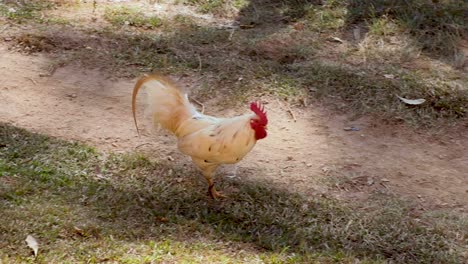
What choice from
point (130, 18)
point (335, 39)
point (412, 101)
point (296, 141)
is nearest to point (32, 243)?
point (296, 141)

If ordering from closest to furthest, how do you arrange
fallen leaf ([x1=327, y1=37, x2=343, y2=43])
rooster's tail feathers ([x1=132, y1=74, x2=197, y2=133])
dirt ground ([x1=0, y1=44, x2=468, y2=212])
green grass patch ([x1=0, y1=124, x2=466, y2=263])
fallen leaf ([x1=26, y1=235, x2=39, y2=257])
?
fallen leaf ([x1=26, y1=235, x2=39, y2=257])
green grass patch ([x1=0, y1=124, x2=466, y2=263])
rooster's tail feathers ([x1=132, y1=74, x2=197, y2=133])
dirt ground ([x1=0, y1=44, x2=468, y2=212])
fallen leaf ([x1=327, y1=37, x2=343, y2=43])

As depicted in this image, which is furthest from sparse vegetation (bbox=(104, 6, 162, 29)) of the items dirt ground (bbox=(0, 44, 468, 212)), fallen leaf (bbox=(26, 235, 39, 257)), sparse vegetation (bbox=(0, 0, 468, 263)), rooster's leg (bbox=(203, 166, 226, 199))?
fallen leaf (bbox=(26, 235, 39, 257))

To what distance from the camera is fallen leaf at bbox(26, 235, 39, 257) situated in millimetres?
3795

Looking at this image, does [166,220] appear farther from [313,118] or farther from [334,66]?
Result: [334,66]

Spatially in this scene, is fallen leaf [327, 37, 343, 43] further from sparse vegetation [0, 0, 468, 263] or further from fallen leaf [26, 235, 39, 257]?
fallen leaf [26, 235, 39, 257]

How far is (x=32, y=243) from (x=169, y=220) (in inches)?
31.6

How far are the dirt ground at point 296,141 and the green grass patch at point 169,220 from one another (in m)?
0.22

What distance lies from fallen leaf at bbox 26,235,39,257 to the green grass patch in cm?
3

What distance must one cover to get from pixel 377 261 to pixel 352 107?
1.88 m

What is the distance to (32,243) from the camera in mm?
3838

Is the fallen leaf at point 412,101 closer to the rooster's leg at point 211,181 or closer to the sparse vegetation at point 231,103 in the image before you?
the sparse vegetation at point 231,103

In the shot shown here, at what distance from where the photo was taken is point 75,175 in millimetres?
4555

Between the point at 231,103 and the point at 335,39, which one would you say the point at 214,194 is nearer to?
the point at 231,103

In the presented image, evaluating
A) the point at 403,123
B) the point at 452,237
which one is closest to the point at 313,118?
the point at 403,123
